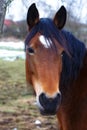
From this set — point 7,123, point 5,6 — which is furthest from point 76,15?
point 7,123

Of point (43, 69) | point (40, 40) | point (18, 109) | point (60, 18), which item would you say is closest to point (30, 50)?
point (40, 40)

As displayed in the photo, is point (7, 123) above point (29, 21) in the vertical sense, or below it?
below

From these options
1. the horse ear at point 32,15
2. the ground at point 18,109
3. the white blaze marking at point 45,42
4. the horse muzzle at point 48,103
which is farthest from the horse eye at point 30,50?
the ground at point 18,109

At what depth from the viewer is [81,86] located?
Answer: 11.2 ft

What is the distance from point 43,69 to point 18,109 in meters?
3.77

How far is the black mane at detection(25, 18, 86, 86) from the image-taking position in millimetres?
3090

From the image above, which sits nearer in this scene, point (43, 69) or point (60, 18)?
point (43, 69)

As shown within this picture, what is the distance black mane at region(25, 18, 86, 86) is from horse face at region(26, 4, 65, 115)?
65 millimetres

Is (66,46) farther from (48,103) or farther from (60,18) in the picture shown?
(48,103)

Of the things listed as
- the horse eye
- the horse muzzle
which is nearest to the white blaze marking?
the horse eye

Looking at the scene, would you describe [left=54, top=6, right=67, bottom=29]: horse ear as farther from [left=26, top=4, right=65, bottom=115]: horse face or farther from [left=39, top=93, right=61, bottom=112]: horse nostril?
[left=39, top=93, right=61, bottom=112]: horse nostril

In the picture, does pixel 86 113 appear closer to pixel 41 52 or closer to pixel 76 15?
pixel 41 52

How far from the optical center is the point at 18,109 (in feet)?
21.5

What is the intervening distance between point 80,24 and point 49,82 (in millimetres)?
9412
